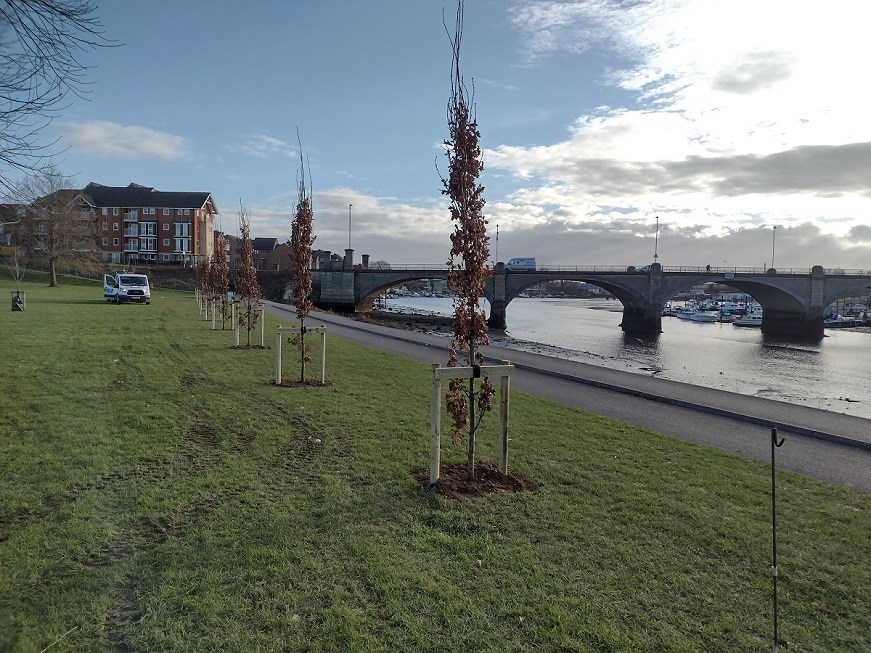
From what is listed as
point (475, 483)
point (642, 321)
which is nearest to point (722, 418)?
point (475, 483)

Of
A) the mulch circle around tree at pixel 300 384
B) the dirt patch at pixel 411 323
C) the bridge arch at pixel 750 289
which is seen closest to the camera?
the mulch circle around tree at pixel 300 384

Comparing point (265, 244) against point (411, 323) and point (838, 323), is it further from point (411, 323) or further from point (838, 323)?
point (838, 323)

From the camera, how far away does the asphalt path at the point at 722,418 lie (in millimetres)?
8109

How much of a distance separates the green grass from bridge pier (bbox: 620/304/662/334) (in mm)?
50769

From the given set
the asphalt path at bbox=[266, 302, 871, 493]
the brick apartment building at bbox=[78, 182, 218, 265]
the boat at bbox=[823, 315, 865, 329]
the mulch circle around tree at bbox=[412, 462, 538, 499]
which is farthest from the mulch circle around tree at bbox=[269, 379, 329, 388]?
the boat at bbox=[823, 315, 865, 329]

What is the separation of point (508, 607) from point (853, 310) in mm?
122075

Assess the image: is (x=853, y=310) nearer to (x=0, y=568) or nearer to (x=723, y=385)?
(x=723, y=385)

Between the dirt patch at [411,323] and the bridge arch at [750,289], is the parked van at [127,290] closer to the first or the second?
the dirt patch at [411,323]

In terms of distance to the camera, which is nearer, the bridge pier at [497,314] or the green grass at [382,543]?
the green grass at [382,543]

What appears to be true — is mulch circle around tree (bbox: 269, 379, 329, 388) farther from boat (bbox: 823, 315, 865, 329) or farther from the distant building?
the distant building

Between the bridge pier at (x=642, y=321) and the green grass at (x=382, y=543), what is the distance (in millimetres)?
50769

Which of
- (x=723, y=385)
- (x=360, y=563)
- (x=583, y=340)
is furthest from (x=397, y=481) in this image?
(x=583, y=340)

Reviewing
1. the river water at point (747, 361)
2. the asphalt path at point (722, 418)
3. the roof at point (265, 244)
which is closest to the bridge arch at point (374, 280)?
the river water at point (747, 361)

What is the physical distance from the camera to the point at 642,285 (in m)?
57.2
